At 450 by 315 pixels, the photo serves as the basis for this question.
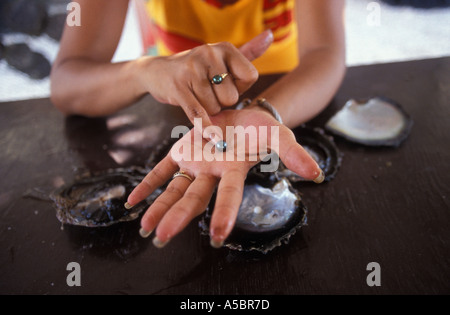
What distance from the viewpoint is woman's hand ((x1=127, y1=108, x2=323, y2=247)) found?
459 millimetres

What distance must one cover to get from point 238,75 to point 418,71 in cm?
69

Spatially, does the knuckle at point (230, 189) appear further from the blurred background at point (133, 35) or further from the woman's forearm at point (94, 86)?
the blurred background at point (133, 35)

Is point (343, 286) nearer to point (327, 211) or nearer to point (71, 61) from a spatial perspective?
point (327, 211)

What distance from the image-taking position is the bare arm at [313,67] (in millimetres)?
828

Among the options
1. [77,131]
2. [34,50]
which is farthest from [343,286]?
[34,50]

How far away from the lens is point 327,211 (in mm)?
624

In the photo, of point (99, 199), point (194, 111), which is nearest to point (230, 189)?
point (194, 111)

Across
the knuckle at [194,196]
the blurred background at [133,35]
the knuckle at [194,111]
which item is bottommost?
the blurred background at [133,35]

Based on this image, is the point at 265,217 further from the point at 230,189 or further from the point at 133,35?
the point at 133,35

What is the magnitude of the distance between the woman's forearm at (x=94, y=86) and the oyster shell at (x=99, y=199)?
240mm

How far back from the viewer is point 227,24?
1.20m

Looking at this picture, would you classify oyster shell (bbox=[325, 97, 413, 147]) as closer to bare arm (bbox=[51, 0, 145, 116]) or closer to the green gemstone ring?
the green gemstone ring

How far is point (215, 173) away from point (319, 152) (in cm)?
32

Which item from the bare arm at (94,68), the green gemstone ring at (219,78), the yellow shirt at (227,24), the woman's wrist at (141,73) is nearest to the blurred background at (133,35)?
the yellow shirt at (227,24)
